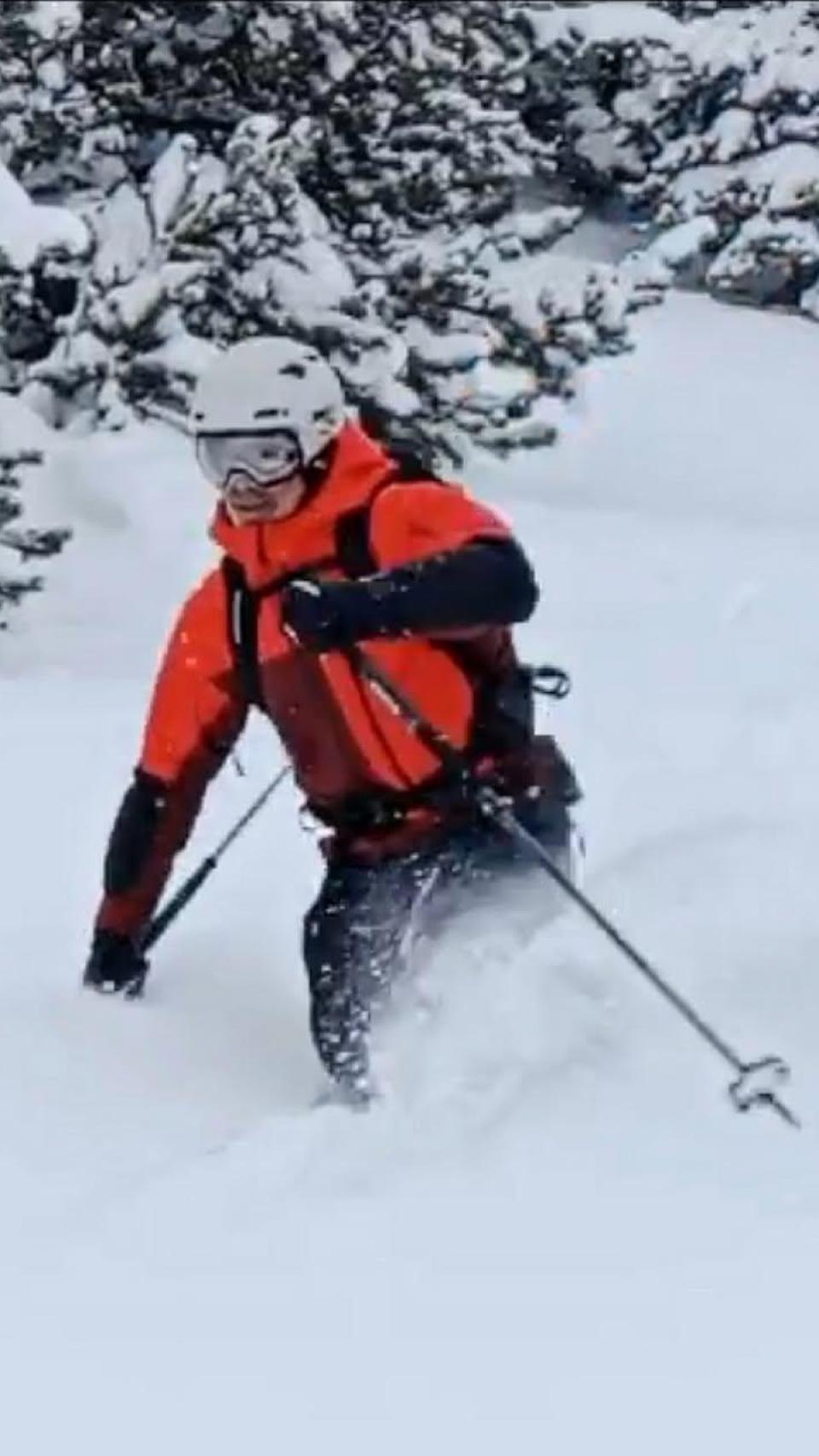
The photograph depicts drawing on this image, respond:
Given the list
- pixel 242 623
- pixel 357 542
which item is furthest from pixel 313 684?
pixel 357 542

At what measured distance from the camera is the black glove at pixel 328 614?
5.23 metres

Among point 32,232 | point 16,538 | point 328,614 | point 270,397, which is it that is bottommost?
point 16,538

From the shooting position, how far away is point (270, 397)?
214 inches

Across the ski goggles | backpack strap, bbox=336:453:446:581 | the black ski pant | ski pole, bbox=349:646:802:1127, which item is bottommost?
the black ski pant

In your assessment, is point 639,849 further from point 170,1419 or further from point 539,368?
point 539,368

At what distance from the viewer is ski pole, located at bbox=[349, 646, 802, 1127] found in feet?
16.6

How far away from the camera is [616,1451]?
3732 millimetres

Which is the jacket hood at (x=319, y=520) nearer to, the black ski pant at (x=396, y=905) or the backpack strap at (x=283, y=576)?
the backpack strap at (x=283, y=576)

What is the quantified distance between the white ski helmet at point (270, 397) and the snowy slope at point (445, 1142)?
1.21m

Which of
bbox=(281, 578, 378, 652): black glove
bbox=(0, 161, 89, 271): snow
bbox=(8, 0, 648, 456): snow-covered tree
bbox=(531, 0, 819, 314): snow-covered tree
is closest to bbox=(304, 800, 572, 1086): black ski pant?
bbox=(281, 578, 378, 652): black glove

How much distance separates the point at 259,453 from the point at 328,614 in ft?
1.38

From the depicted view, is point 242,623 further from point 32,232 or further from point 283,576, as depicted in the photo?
point 32,232

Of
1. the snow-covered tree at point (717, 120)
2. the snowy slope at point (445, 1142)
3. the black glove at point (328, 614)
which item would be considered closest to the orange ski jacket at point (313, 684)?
the black glove at point (328, 614)

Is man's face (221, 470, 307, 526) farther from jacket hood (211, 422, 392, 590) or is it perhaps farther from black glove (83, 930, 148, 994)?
black glove (83, 930, 148, 994)
